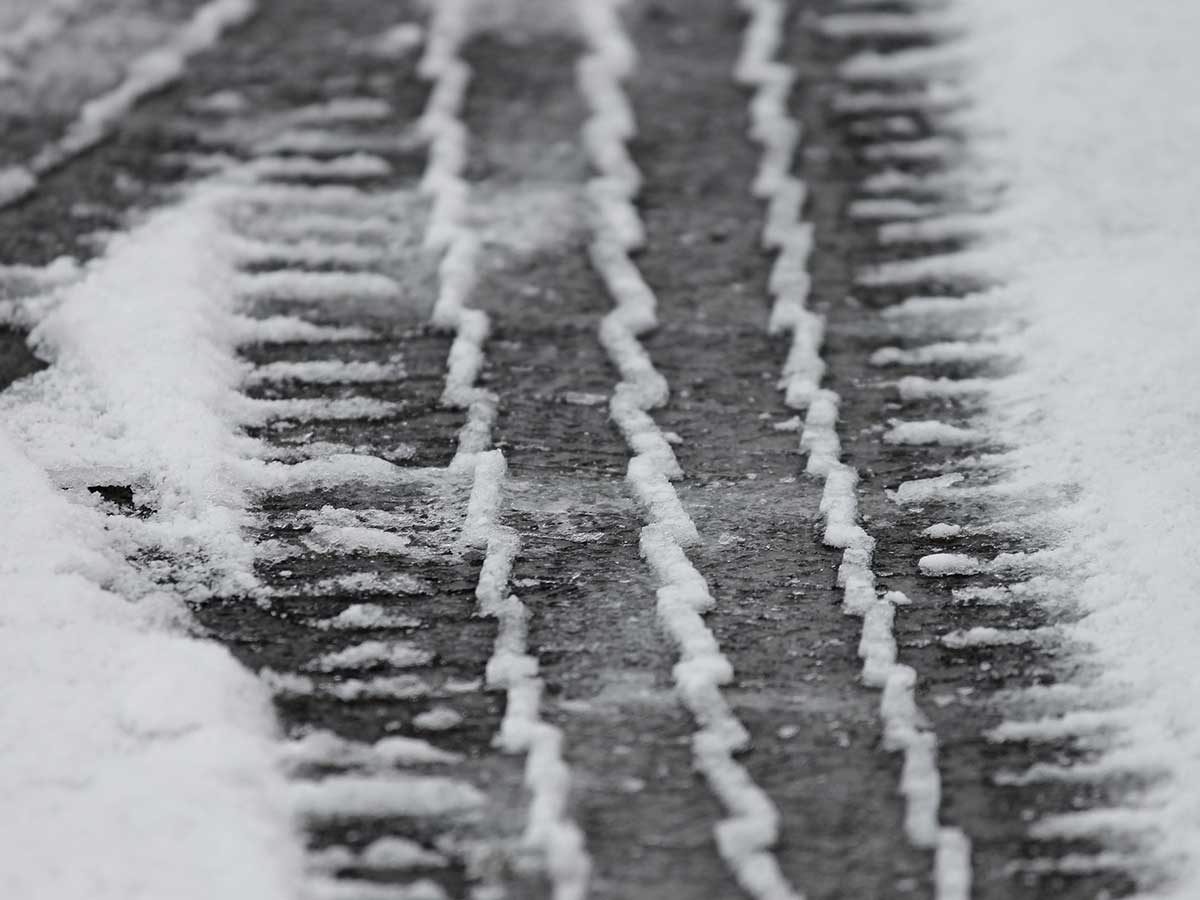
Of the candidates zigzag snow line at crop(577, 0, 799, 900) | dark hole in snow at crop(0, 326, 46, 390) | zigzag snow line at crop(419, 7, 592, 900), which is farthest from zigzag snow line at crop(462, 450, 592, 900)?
dark hole in snow at crop(0, 326, 46, 390)

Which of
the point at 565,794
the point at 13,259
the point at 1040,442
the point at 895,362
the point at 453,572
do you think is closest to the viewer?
the point at 565,794

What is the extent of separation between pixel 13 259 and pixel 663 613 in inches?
49.9

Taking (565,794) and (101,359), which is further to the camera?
(101,359)

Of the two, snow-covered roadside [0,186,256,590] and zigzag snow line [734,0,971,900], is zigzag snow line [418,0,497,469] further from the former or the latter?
zigzag snow line [734,0,971,900]

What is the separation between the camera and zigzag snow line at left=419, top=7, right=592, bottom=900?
1.40 metres

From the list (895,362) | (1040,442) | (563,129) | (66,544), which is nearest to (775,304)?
(895,362)

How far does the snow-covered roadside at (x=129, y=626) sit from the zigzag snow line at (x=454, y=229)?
297 millimetres

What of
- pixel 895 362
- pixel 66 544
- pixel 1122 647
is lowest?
pixel 1122 647

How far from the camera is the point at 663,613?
1.67m

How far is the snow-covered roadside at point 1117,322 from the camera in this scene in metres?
1.56

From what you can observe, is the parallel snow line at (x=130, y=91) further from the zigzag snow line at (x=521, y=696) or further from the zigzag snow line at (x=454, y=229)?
the zigzag snow line at (x=521, y=696)

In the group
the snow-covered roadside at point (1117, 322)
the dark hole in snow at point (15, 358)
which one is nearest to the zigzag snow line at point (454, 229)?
the dark hole in snow at point (15, 358)

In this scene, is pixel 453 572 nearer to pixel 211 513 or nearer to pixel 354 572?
pixel 354 572

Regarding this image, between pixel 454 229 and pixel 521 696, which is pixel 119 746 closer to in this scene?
pixel 521 696
